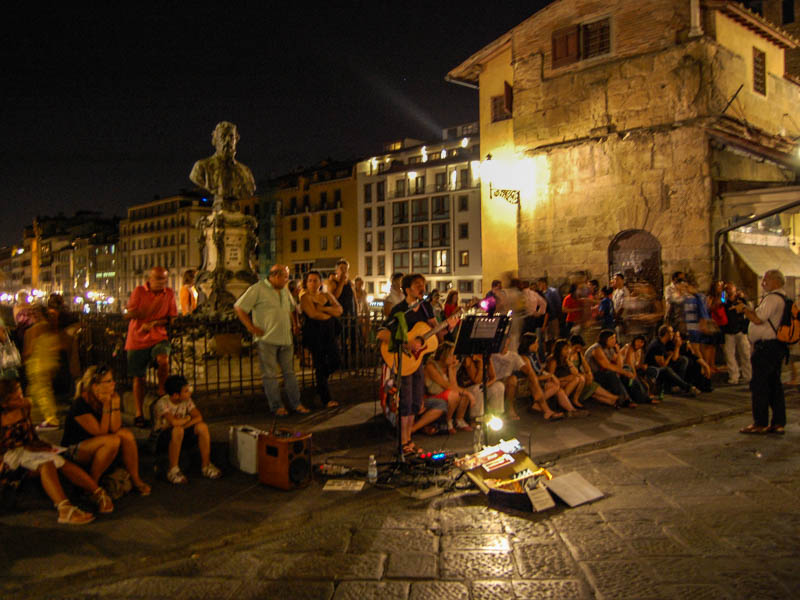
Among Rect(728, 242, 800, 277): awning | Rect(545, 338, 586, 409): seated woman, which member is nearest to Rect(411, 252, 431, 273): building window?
Rect(728, 242, 800, 277): awning

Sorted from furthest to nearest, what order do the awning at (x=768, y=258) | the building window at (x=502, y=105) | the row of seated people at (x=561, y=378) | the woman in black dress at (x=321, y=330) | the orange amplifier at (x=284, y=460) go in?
the building window at (x=502, y=105), the awning at (x=768, y=258), the woman in black dress at (x=321, y=330), the row of seated people at (x=561, y=378), the orange amplifier at (x=284, y=460)

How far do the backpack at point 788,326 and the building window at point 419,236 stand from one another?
157ft

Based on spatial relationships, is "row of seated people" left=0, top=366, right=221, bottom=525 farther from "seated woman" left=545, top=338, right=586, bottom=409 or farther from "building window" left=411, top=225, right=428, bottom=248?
"building window" left=411, top=225, right=428, bottom=248

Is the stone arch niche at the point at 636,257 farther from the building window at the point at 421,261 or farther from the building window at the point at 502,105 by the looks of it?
the building window at the point at 421,261

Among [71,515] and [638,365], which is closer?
[71,515]

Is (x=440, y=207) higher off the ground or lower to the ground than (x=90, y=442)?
higher

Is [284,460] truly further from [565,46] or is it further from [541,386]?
[565,46]

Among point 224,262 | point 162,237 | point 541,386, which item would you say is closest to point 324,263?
point 162,237

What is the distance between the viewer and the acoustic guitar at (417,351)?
21.4 feet

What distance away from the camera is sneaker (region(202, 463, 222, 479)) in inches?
235

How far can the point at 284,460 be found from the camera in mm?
5680

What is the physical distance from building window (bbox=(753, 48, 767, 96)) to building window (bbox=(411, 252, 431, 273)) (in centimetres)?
3910

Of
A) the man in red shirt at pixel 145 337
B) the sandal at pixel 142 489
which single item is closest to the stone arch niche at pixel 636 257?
the man in red shirt at pixel 145 337

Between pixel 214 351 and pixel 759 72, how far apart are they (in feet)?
49.4
